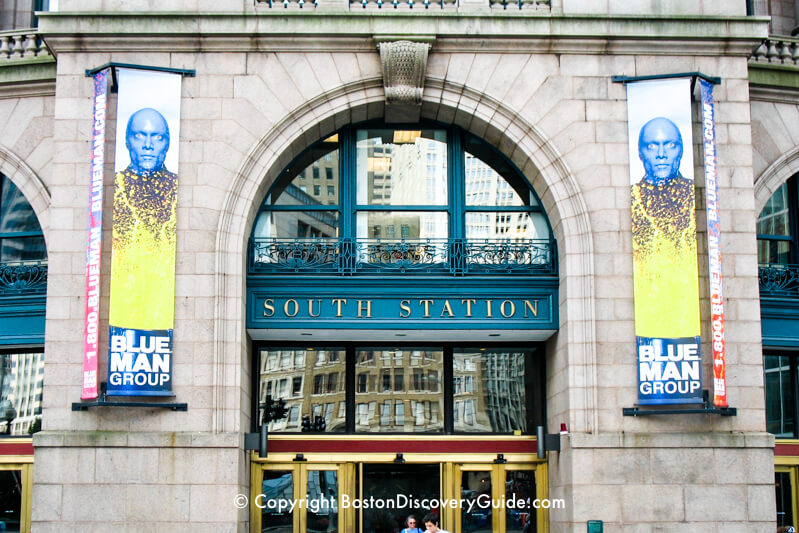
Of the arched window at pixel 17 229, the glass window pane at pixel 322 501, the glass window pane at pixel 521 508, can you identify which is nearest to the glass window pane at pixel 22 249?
the arched window at pixel 17 229

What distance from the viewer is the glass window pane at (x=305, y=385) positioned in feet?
60.7

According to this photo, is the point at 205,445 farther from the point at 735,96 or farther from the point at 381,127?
the point at 735,96

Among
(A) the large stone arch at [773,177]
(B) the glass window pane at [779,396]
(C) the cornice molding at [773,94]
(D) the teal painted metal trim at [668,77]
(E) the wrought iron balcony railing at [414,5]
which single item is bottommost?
(B) the glass window pane at [779,396]

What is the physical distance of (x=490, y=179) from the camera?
18578 millimetres

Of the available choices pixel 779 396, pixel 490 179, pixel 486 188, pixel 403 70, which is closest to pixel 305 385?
pixel 486 188

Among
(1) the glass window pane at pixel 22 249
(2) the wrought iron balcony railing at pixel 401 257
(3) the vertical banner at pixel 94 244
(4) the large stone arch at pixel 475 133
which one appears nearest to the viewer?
(3) the vertical banner at pixel 94 244

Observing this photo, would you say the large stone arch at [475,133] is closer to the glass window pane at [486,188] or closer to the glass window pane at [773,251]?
the glass window pane at [486,188]

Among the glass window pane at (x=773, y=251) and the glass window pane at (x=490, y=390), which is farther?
the glass window pane at (x=773, y=251)

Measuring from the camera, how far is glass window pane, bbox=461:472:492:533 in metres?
18.2

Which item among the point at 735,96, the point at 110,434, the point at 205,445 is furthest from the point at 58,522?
the point at 735,96

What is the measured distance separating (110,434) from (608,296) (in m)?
8.22

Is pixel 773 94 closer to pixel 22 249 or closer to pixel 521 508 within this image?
pixel 521 508

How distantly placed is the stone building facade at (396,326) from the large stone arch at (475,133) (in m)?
0.04

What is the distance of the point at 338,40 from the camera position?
17.4 m
